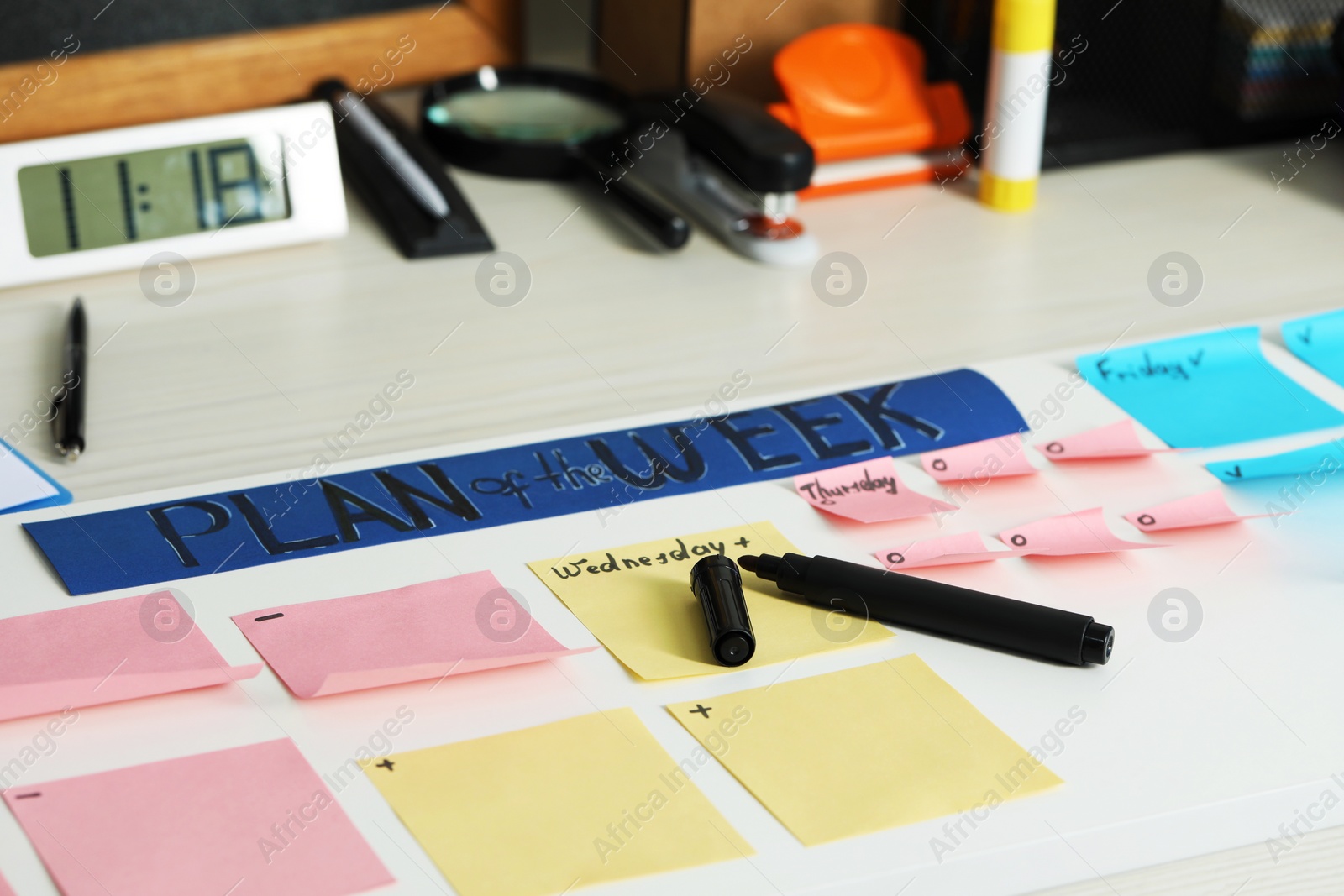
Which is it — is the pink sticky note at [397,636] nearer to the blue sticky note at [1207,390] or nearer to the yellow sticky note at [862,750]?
the yellow sticky note at [862,750]

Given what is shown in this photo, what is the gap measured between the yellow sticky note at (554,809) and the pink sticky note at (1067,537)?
0.22 meters

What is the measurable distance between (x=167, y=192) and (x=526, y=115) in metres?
0.32

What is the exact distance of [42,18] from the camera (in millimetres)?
991

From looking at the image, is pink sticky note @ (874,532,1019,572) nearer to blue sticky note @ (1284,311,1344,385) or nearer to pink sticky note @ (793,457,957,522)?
pink sticky note @ (793,457,957,522)

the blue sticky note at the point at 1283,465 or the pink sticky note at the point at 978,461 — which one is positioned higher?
the pink sticky note at the point at 978,461

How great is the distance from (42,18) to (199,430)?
18.3 inches

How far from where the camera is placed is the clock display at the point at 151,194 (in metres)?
0.83

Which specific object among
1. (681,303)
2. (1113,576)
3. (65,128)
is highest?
(65,128)

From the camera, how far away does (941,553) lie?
2.02ft

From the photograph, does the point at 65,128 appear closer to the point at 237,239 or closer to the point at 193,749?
the point at 237,239

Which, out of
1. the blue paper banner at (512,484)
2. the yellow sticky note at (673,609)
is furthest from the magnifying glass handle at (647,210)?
the yellow sticky note at (673,609)

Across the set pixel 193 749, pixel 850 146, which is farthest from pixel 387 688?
pixel 850 146

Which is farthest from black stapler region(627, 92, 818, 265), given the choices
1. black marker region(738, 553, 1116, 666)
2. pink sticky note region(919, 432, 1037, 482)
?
black marker region(738, 553, 1116, 666)

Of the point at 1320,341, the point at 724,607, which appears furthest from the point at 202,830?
the point at 1320,341
